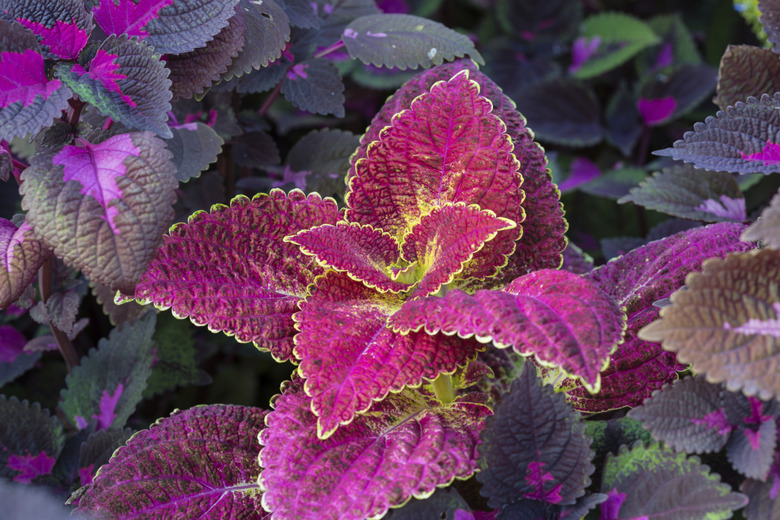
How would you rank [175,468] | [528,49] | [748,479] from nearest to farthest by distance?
[748,479], [175,468], [528,49]

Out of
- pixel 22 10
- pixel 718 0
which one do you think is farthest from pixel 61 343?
pixel 718 0

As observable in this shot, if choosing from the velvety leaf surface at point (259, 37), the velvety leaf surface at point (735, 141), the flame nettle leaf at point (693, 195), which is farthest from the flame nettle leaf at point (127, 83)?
the flame nettle leaf at point (693, 195)

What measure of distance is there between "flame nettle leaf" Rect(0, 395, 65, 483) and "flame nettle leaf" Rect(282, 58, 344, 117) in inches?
20.1

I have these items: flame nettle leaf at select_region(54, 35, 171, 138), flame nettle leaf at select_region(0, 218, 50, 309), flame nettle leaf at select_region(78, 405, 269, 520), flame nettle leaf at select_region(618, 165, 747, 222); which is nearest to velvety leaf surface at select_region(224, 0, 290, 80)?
flame nettle leaf at select_region(54, 35, 171, 138)

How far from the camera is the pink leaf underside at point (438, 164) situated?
74 cm

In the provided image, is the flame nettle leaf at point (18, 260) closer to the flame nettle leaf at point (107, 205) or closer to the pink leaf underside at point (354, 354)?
the flame nettle leaf at point (107, 205)

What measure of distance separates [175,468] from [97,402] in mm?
263

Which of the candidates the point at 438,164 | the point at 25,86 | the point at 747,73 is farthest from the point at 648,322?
the point at 25,86

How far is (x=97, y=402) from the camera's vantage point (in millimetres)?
939

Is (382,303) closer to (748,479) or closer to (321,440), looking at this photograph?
(321,440)

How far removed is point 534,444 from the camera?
25.6 inches

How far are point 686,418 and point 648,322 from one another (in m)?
0.15

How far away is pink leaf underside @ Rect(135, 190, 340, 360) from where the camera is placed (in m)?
0.70

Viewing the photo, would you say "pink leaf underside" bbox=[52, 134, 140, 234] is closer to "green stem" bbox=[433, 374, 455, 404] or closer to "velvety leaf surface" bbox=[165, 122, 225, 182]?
"velvety leaf surface" bbox=[165, 122, 225, 182]
